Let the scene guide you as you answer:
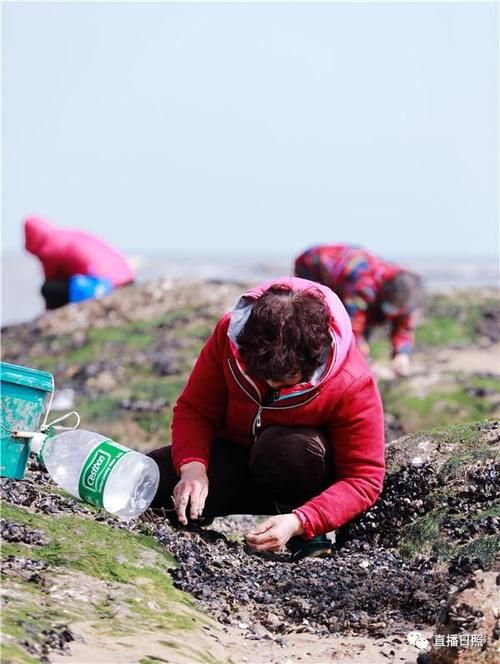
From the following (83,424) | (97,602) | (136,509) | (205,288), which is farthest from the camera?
(205,288)

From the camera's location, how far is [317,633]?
4.63 metres

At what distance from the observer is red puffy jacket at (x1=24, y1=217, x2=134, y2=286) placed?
15.0 metres

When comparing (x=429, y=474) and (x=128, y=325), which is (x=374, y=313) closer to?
(x=429, y=474)

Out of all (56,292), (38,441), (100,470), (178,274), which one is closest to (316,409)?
(100,470)

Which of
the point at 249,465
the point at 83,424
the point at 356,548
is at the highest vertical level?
the point at 249,465

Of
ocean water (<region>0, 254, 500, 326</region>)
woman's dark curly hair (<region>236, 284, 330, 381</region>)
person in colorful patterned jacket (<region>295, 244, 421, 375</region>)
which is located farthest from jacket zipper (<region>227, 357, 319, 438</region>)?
ocean water (<region>0, 254, 500, 326</region>)

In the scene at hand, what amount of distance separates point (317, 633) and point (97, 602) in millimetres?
896

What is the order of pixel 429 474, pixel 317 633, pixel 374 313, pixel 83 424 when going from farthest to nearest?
pixel 83 424, pixel 374 313, pixel 429 474, pixel 317 633

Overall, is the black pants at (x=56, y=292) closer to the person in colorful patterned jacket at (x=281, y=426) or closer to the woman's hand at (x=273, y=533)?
the person in colorful patterned jacket at (x=281, y=426)

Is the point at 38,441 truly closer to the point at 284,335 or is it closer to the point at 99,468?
the point at 99,468

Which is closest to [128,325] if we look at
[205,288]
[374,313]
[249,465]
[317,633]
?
[205,288]

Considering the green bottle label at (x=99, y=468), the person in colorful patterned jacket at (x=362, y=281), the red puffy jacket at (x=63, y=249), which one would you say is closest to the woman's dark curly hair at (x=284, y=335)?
the green bottle label at (x=99, y=468)

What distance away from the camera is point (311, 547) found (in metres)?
5.47

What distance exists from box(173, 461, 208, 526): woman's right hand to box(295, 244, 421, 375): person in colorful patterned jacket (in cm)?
449
